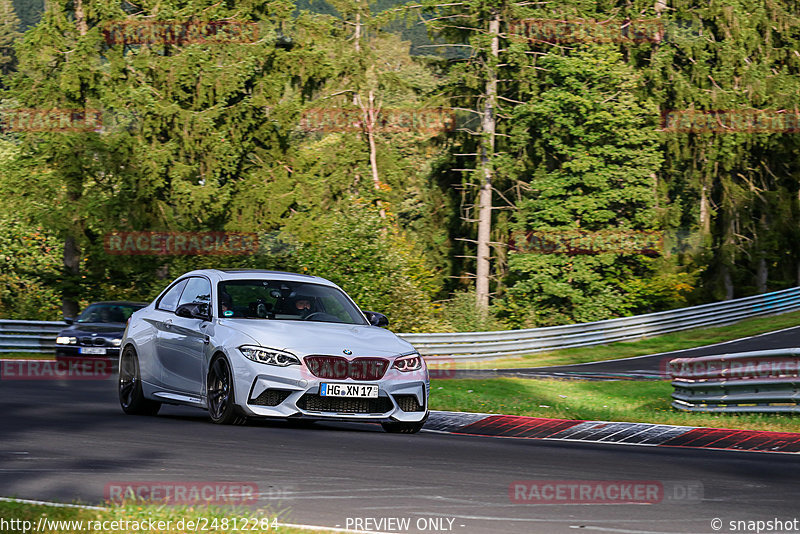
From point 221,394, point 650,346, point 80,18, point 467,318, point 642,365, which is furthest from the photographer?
point 80,18

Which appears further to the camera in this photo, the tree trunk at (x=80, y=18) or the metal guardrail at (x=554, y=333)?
the tree trunk at (x=80, y=18)

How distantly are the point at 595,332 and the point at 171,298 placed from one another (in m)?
31.1

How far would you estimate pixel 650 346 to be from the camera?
4316 centimetres

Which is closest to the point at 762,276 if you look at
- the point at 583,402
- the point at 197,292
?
the point at 583,402

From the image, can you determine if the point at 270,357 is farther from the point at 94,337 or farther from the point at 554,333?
the point at 554,333

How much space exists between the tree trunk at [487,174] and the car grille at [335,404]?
4075 centimetres

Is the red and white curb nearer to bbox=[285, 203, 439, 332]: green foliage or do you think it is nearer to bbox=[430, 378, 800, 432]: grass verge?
bbox=[430, 378, 800, 432]: grass verge

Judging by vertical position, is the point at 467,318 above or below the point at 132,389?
below

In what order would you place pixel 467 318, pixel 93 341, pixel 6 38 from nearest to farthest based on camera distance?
1. pixel 93 341
2. pixel 467 318
3. pixel 6 38

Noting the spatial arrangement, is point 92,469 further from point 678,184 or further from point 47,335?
point 678,184

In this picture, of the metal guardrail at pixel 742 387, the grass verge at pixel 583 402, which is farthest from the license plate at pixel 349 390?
the metal guardrail at pixel 742 387

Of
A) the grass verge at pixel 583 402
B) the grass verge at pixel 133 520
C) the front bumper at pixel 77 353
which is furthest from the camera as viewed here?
the front bumper at pixel 77 353

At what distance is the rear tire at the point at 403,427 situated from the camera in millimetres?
12941

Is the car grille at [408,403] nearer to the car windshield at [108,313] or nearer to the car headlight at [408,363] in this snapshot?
the car headlight at [408,363]
